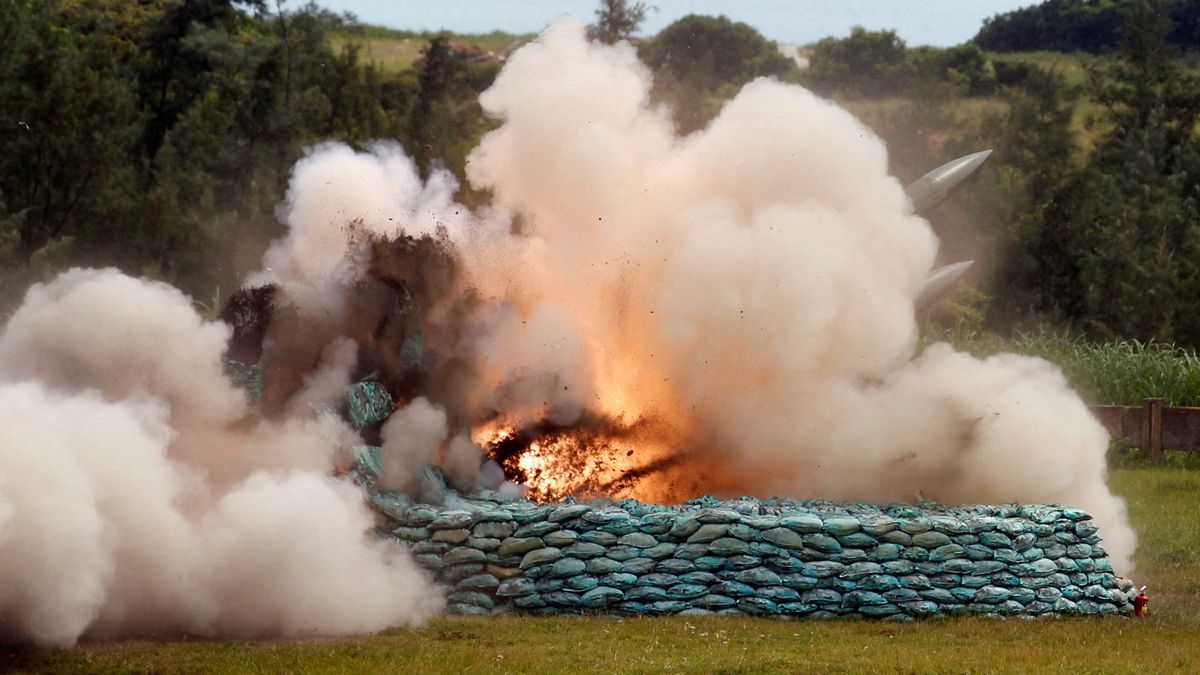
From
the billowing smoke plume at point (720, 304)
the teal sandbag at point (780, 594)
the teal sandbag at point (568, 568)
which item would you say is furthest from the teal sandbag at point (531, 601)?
the billowing smoke plume at point (720, 304)

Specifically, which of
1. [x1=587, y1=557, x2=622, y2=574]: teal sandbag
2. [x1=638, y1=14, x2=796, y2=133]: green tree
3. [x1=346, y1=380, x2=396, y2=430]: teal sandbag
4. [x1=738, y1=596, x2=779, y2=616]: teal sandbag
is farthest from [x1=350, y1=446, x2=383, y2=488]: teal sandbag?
[x1=638, y1=14, x2=796, y2=133]: green tree

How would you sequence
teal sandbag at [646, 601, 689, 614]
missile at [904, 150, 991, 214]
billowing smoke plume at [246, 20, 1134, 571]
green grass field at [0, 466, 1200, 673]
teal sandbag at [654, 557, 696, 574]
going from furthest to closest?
missile at [904, 150, 991, 214] < billowing smoke plume at [246, 20, 1134, 571] < teal sandbag at [654, 557, 696, 574] < teal sandbag at [646, 601, 689, 614] < green grass field at [0, 466, 1200, 673]

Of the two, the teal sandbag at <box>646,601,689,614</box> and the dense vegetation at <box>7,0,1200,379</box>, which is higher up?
the dense vegetation at <box>7,0,1200,379</box>

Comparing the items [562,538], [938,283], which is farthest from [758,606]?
[938,283]

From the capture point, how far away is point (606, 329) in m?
19.9

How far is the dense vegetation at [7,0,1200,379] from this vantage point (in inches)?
1426

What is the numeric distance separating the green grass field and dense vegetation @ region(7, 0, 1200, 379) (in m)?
18.7

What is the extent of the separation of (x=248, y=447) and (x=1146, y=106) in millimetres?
44397

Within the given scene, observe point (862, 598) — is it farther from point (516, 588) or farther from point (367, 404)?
point (367, 404)

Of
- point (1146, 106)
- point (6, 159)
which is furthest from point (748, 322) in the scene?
point (1146, 106)

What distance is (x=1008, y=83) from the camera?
7919 cm

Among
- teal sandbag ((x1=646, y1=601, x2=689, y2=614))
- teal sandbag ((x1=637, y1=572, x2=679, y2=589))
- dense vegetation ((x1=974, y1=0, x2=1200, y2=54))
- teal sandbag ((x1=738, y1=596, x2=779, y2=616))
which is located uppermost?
dense vegetation ((x1=974, y1=0, x2=1200, y2=54))

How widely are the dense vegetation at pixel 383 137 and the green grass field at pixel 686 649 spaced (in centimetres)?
1869

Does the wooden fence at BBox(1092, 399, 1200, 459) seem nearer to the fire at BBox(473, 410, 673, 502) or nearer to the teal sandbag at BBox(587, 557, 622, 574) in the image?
the fire at BBox(473, 410, 673, 502)
